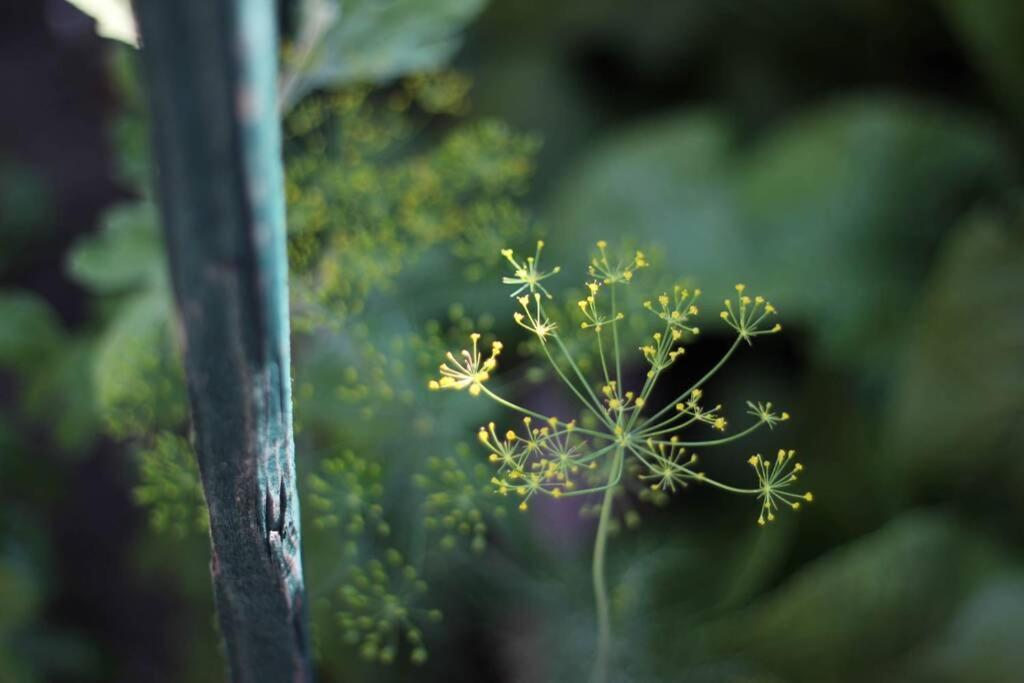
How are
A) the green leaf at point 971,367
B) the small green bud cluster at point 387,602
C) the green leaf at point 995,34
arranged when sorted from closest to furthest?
1. the small green bud cluster at point 387,602
2. the green leaf at point 971,367
3. the green leaf at point 995,34

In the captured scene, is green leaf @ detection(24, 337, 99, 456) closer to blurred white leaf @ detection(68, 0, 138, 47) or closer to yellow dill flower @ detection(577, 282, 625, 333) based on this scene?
blurred white leaf @ detection(68, 0, 138, 47)

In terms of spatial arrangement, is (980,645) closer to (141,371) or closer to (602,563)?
(602,563)

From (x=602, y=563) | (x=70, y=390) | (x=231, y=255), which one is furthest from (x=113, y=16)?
(x=70, y=390)

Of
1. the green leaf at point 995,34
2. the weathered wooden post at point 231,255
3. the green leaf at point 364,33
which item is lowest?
the weathered wooden post at point 231,255

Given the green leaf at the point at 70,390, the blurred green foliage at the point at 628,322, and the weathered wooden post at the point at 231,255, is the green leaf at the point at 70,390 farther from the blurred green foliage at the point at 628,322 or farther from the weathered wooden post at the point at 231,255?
the weathered wooden post at the point at 231,255

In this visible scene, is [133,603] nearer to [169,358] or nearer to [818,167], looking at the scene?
[169,358]

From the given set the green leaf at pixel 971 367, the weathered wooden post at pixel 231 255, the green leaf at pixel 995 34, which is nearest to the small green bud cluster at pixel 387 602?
the weathered wooden post at pixel 231 255
